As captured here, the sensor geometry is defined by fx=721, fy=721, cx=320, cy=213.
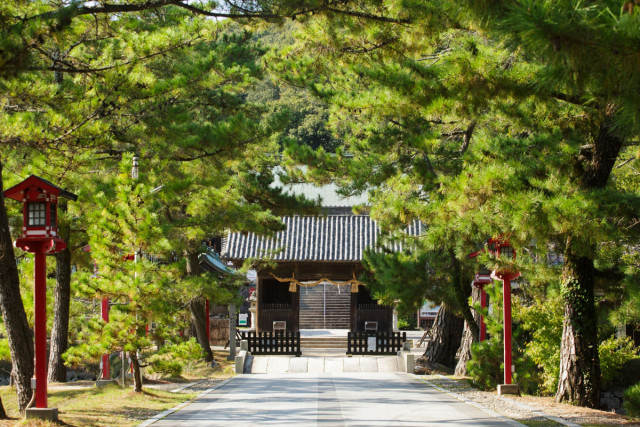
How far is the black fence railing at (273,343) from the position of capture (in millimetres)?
23906

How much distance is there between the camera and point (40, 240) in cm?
1026

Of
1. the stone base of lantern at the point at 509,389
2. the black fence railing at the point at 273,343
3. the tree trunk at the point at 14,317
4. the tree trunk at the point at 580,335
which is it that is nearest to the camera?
the tree trunk at the point at 14,317

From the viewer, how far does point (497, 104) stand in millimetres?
10945

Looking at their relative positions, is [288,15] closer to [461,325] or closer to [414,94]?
[414,94]

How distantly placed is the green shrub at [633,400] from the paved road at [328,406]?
2299mm

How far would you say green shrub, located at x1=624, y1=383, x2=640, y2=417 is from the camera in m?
11.2

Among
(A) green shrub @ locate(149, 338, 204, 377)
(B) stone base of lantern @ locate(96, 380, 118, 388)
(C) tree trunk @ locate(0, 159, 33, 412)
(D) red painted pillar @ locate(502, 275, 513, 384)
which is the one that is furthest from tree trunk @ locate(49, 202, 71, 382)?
(D) red painted pillar @ locate(502, 275, 513, 384)

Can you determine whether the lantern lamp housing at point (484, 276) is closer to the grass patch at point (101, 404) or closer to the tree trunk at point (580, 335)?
the tree trunk at point (580, 335)

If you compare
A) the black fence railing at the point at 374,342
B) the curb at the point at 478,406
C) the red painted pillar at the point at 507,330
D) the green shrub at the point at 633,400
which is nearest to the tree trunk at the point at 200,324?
the black fence railing at the point at 374,342

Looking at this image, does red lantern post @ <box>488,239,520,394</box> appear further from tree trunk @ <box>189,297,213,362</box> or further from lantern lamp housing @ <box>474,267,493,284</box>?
tree trunk @ <box>189,297,213,362</box>

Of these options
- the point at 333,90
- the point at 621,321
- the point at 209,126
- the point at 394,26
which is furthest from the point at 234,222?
the point at 621,321

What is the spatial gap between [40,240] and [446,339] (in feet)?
48.2

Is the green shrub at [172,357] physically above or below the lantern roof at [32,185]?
below

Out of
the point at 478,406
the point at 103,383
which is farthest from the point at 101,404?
the point at 478,406
